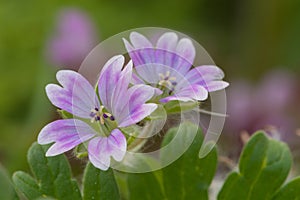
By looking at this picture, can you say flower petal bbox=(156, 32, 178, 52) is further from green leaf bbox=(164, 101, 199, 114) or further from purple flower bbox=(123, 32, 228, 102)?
green leaf bbox=(164, 101, 199, 114)

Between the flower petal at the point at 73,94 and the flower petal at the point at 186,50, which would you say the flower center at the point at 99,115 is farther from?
the flower petal at the point at 186,50

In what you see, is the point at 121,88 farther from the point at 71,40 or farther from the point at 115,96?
the point at 71,40

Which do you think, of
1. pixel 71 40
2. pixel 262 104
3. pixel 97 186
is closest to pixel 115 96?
pixel 97 186

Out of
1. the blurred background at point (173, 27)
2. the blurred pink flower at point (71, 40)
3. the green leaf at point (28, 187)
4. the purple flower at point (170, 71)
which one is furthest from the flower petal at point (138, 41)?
the blurred pink flower at point (71, 40)

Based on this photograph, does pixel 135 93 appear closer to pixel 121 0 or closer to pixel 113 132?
pixel 113 132

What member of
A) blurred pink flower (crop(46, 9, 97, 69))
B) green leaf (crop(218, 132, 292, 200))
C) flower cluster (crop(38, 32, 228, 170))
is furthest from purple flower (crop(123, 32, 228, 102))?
blurred pink flower (crop(46, 9, 97, 69))
